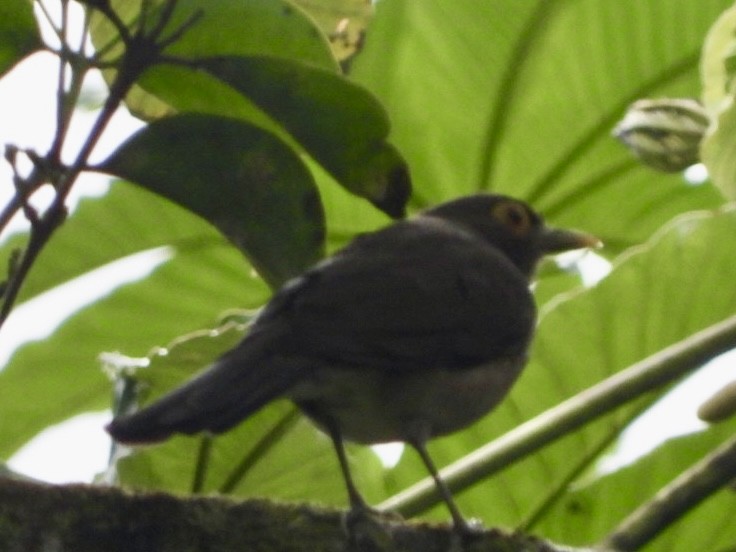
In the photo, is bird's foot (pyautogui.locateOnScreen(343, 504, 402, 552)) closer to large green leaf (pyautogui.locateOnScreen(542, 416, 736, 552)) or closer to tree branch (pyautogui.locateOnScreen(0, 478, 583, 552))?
tree branch (pyautogui.locateOnScreen(0, 478, 583, 552))

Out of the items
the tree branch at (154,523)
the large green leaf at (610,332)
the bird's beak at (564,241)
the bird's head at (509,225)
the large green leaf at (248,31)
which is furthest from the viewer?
the bird's head at (509,225)

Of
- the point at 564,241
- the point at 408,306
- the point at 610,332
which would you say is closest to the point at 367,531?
the point at 408,306

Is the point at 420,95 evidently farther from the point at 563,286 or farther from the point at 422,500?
the point at 422,500

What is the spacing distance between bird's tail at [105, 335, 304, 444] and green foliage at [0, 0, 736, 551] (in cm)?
18

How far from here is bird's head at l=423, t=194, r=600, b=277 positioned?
11.2 feet

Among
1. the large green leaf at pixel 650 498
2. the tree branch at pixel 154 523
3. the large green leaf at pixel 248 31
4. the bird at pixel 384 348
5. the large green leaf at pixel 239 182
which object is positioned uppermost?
the large green leaf at pixel 248 31

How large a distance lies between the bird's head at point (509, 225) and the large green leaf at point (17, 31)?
1692mm

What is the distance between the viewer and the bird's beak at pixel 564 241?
323 cm

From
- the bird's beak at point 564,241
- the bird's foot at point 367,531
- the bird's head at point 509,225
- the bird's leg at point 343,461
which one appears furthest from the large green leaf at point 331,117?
the bird's head at point 509,225

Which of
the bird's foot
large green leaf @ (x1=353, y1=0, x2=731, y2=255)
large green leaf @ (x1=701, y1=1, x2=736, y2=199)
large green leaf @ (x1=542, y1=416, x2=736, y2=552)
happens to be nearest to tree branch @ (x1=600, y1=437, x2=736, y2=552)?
the bird's foot

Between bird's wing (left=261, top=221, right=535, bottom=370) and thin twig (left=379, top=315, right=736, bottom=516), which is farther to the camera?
bird's wing (left=261, top=221, right=535, bottom=370)

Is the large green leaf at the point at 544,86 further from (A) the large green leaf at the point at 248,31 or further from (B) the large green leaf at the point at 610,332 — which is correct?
(A) the large green leaf at the point at 248,31

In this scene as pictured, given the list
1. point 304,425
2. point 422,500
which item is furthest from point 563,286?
point 422,500

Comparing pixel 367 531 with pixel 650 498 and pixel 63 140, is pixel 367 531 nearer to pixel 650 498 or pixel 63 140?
pixel 63 140
